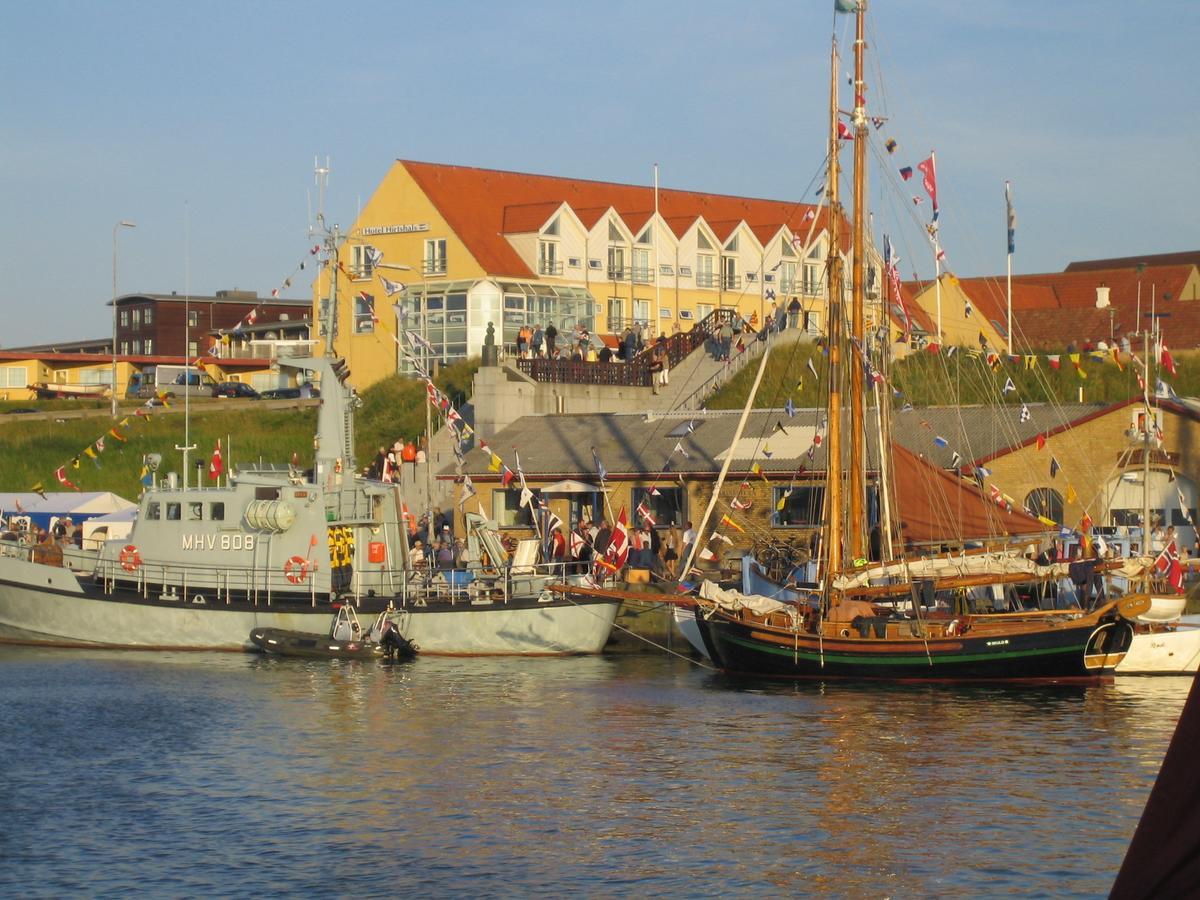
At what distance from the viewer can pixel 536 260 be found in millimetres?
72188

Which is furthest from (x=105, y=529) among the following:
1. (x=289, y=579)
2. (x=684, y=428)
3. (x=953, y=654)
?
(x=953, y=654)

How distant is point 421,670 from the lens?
3334 centimetres

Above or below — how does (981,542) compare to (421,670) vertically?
above

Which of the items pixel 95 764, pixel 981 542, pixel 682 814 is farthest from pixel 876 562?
pixel 95 764

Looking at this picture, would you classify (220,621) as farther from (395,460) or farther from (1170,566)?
(1170,566)

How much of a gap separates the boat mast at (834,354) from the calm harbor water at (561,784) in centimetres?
301

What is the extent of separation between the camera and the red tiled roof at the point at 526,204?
233 feet

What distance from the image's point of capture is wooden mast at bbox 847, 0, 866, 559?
33500 mm

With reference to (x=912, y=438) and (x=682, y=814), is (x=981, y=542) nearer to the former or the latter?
(x=912, y=438)

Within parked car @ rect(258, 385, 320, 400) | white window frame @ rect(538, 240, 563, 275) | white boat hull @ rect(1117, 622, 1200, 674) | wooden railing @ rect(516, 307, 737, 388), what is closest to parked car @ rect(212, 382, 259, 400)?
parked car @ rect(258, 385, 320, 400)

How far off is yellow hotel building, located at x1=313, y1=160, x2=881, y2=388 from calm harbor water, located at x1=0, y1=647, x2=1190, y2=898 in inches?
1417

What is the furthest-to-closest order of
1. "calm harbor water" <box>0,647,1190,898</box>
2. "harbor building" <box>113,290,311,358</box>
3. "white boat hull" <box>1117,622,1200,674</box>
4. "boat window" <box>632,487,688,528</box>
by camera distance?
1. "harbor building" <box>113,290,311,358</box>
2. "boat window" <box>632,487,688,528</box>
3. "white boat hull" <box>1117,622,1200,674</box>
4. "calm harbor water" <box>0,647,1190,898</box>

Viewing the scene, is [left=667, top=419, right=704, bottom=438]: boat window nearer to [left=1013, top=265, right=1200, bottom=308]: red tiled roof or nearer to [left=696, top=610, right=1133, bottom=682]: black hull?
[left=696, top=610, right=1133, bottom=682]: black hull

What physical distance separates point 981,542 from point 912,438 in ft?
27.3
